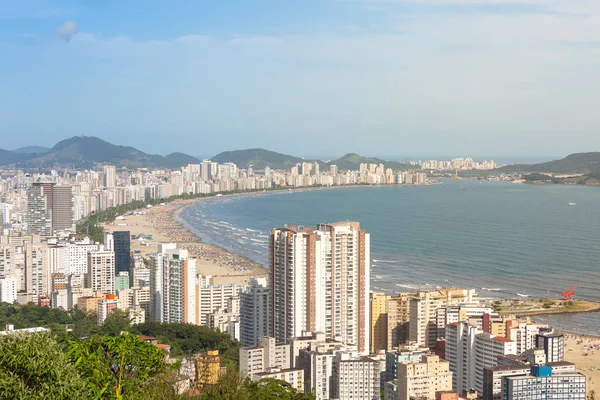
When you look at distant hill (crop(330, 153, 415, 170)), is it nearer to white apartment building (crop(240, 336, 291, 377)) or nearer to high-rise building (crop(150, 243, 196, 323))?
high-rise building (crop(150, 243, 196, 323))

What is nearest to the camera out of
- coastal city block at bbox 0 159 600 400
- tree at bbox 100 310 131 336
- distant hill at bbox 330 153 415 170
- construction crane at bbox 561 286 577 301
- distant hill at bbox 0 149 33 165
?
coastal city block at bbox 0 159 600 400

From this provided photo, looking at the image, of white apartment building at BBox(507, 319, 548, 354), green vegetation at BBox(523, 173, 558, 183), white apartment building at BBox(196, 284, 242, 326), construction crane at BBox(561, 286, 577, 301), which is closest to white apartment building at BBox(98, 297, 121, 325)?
white apartment building at BBox(196, 284, 242, 326)

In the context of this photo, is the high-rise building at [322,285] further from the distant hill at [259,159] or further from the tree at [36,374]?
the distant hill at [259,159]

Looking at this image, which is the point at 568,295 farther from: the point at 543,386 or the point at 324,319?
the point at 543,386

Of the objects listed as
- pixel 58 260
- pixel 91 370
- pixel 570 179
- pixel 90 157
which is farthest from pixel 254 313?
pixel 90 157

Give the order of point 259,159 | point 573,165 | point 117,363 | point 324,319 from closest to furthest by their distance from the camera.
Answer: point 117,363 < point 324,319 < point 573,165 < point 259,159

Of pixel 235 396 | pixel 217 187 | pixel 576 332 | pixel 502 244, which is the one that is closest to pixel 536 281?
pixel 576 332

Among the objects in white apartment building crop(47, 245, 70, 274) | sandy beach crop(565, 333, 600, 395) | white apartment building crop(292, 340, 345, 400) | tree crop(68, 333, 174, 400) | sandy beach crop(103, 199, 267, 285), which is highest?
tree crop(68, 333, 174, 400)

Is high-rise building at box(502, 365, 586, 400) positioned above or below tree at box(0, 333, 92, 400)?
below
